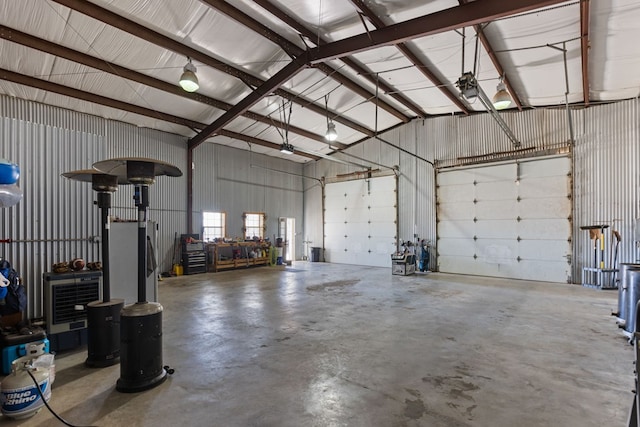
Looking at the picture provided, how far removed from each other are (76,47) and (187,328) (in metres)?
5.58

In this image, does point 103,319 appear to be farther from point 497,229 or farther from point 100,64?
point 497,229

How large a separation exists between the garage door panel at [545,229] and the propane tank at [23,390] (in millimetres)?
10517

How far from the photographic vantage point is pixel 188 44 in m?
6.16

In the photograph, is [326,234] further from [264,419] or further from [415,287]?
[264,419]

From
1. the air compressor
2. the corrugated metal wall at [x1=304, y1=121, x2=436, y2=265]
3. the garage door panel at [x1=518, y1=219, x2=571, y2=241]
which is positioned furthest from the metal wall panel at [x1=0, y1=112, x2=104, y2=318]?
the garage door panel at [x1=518, y1=219, x2=571, y2=241]

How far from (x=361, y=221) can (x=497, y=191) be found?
511cm

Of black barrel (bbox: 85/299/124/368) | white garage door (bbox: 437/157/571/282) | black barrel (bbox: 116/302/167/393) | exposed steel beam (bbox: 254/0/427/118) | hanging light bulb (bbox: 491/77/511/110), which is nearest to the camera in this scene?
black barrel (bbox: 116/302/167/393)

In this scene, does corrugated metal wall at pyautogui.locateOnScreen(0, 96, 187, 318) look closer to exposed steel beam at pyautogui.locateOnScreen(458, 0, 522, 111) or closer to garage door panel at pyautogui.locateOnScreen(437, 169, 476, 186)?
exposed steel beam at pyautogui.locateOnScreen(458, 0, 522, 111)

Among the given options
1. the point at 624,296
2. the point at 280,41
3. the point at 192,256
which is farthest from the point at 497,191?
the point at 192,256

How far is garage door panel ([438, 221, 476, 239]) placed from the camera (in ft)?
33.1

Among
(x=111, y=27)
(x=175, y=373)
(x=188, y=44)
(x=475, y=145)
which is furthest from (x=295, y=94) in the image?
(x=175, y=373)

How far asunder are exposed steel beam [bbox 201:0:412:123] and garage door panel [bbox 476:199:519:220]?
450 cm

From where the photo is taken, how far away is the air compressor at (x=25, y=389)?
2.38 meters

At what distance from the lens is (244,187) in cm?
1266
